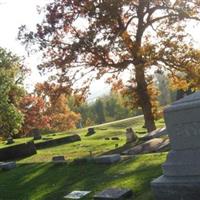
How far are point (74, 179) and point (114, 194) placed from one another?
3.17m

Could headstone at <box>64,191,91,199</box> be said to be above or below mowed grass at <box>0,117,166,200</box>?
below

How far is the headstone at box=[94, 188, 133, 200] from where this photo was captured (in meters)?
9.07

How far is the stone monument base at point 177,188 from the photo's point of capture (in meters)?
7.95

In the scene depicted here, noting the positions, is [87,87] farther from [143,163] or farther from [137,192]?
[137,192]

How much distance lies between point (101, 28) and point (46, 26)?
3.17 metres

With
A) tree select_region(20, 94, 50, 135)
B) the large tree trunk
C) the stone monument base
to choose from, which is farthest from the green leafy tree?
the stone monument base

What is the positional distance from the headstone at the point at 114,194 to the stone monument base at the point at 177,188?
2.81ft

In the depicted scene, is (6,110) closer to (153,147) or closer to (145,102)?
(145,102)

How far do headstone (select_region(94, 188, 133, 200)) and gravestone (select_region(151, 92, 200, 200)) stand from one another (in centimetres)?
86

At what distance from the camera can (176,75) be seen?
2498cm

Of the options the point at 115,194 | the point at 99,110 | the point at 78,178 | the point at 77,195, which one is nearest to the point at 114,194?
the point at 115,194

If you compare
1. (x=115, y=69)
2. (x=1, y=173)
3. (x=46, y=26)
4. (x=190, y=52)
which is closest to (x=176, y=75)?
(x=190, y=52)

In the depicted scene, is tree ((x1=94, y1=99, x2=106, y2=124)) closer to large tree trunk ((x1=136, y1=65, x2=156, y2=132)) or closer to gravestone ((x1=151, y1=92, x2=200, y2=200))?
large tree trunk ((x1=136, y1=65, x2=156, y2=132))

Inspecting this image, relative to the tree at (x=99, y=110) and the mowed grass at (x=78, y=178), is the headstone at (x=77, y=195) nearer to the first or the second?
the mowed grass at (x=78, y=178)
